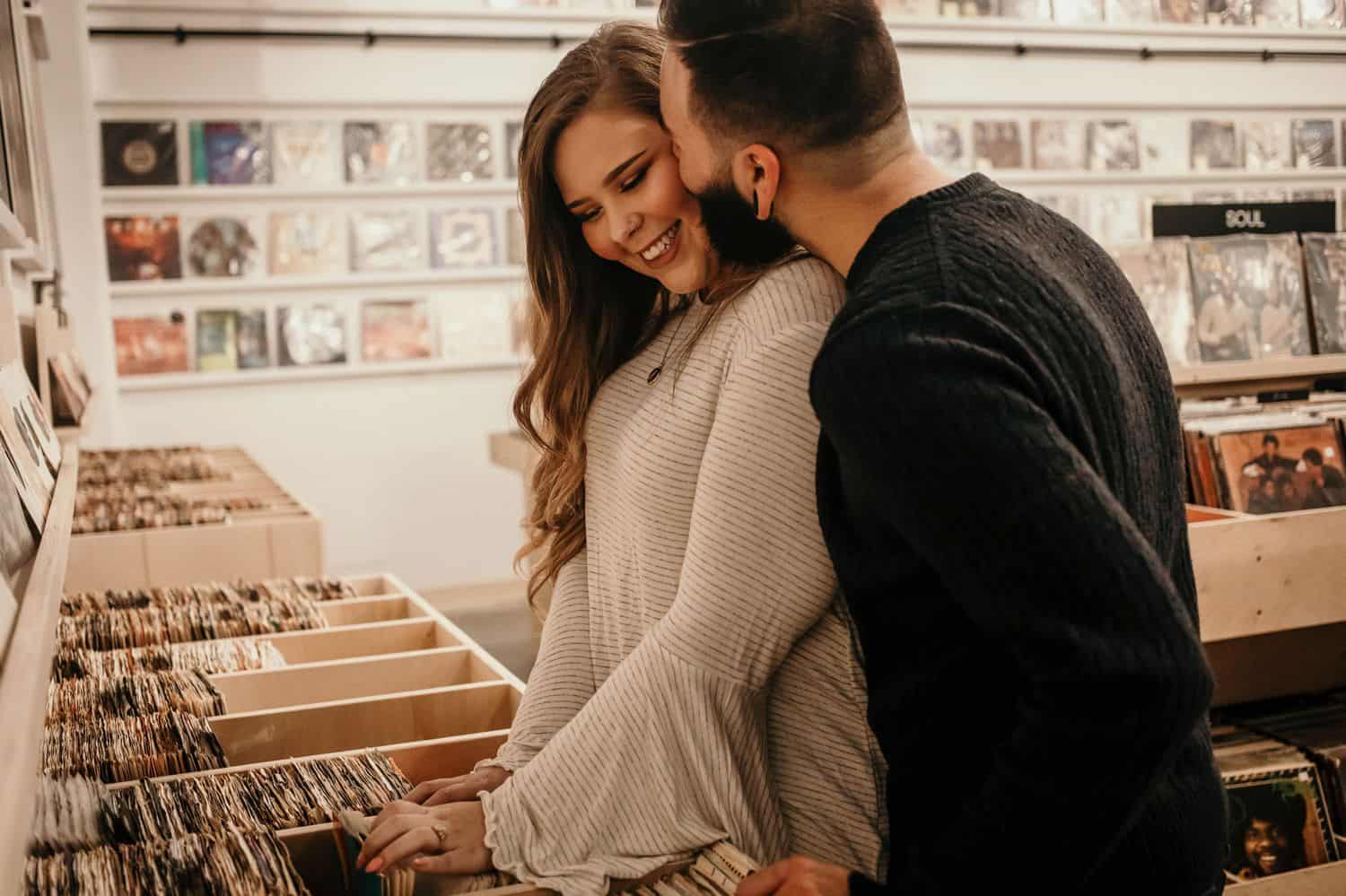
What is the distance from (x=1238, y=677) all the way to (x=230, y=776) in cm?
258

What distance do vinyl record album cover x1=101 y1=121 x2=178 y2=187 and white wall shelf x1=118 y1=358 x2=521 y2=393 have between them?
0.96 meters

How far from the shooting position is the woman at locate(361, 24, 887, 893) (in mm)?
1276

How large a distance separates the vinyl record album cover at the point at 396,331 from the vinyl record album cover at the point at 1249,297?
4.44 metres

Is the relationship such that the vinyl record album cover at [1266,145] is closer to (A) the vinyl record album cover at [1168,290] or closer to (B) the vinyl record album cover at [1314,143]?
(B) the vinyl record album cover at [1314,143]

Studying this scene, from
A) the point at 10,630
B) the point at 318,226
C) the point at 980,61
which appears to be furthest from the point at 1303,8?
the point at 10,630

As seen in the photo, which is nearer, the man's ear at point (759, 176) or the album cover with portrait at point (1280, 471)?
the man's ear at point (759, 176)

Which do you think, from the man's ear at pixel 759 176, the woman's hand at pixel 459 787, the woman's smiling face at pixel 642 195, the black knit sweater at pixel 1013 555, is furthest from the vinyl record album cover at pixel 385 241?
the black knit sweater at pixel 1013 555

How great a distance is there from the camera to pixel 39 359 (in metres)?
3.54

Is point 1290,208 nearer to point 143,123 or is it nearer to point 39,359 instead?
point 39,359

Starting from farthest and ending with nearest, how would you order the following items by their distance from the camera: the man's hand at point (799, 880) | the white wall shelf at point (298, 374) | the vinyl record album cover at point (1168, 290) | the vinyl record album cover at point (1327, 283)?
the white wall shelf at point (298, 374)
the vinyl record album cover at point (1327, 283)
the vinyl record album cover at point (1168, 290)
the man's hand at point (799, 880)

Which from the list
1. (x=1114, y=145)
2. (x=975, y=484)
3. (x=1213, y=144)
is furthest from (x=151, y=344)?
(x=1213, y=144)

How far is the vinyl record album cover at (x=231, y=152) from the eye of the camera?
635 centimetres

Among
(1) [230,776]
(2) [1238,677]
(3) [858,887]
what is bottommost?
(2) [1238,677]

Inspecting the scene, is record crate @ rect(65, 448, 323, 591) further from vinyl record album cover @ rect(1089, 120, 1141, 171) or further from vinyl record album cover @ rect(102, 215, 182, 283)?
vinyl record album cover @ rect(1089, 120, 1141, 171)
